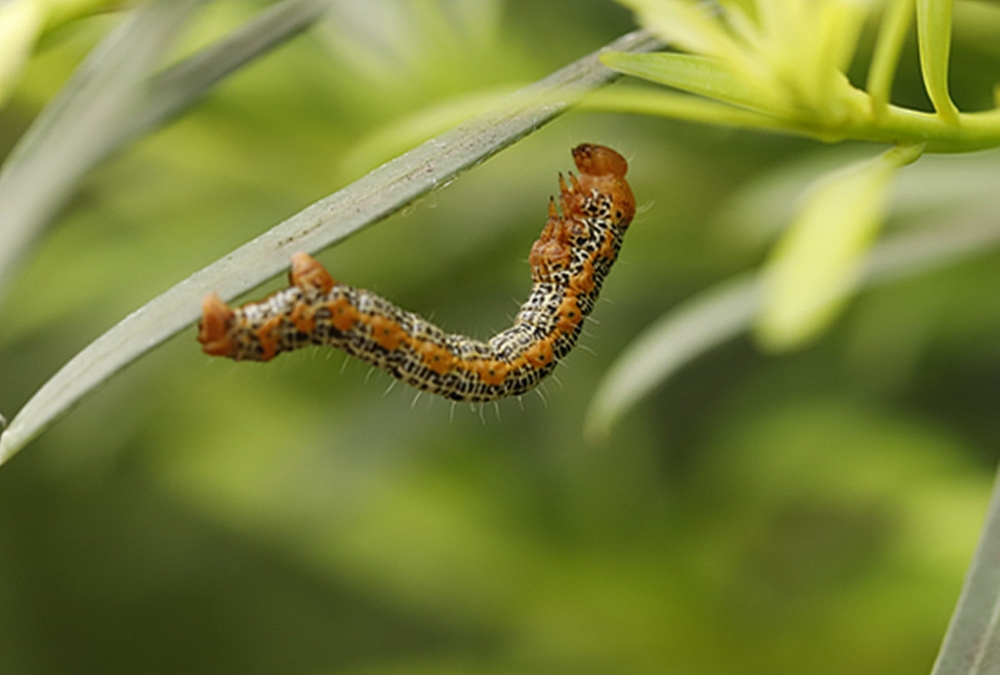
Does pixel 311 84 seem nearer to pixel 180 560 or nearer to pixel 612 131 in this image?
pixel 612 131

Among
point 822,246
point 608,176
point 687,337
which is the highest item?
point 608,176

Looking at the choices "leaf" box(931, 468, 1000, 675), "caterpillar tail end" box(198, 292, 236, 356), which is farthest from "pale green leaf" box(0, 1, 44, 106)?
"leaf" box(931, 468, 1000, 675)

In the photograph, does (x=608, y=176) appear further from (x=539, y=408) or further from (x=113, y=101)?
(x=539, y=408)

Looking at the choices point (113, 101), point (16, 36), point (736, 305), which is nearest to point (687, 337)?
point (736, 305)

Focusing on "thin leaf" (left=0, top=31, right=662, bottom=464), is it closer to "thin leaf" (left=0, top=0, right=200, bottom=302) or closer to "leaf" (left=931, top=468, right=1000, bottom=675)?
"thin leaf" (left=0, top=0, right=200, bottom=302)

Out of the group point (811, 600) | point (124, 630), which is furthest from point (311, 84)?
point (124, 630)

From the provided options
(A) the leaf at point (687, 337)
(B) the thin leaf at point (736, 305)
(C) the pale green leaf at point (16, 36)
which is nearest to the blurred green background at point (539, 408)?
(B) the thin leaf at point (736, 305)
